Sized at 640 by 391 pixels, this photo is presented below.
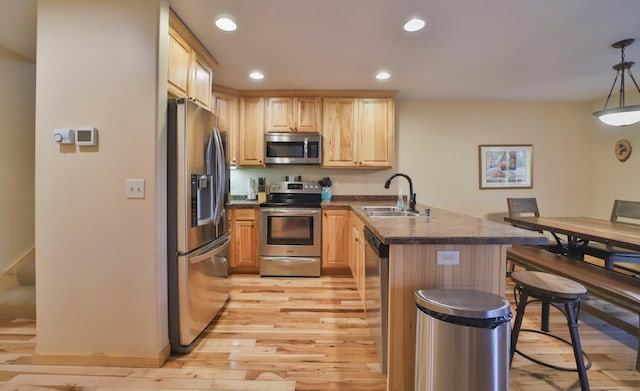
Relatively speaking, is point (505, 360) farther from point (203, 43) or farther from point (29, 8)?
point (29, 8)

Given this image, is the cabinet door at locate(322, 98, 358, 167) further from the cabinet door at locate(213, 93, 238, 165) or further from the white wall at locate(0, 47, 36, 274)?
the white wall at locate(0, 47, 36, 274)

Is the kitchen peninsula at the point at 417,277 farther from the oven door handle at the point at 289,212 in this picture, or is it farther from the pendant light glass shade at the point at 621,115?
the oven door handle at the point at 289,212

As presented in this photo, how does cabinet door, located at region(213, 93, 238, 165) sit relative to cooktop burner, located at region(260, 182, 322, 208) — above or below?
above

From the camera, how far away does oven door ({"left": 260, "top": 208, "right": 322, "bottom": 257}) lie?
353cm

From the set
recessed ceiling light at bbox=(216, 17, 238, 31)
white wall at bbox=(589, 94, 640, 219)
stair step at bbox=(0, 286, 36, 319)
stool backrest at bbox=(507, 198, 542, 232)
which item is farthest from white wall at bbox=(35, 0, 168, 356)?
white wall at bbox=(589, 94, 640, 219)

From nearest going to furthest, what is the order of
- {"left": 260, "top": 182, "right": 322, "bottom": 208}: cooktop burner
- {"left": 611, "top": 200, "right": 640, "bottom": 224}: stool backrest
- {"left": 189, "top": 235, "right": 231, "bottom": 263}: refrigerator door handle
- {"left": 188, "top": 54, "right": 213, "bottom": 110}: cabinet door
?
{"left": 189, "top": 235, "right": 231, "bottom": 263}: refrigerator door handle, {"left": 188, "top": 54, "right": 213, "bottom": 110}: cabinet door, {"left": 611, "top": 200, "right": 640, "bottom": 224}: stool backrest, {"left": 260, "top": 182, "right": 322, "bottom": 208}: cooktop burner

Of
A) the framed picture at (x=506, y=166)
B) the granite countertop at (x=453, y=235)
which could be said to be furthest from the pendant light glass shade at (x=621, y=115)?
the granite countertop at (x=453, y=235)

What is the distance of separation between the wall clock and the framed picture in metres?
1.00

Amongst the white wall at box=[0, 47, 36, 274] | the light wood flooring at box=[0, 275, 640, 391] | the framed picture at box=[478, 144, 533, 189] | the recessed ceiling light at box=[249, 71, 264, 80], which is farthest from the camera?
the framed picture at box=[478, 144, 533, 189]

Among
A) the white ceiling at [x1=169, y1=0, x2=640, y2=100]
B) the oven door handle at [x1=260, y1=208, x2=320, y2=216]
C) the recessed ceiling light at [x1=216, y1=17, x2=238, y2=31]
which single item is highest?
the white ceiling at [x1=169, y1=0, x2=640, y2=100]

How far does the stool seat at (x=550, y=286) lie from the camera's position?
1.52m

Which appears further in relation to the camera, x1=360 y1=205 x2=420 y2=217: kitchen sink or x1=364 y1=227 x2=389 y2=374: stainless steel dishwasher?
x1=360 y1=205 x2=420 y2=217: kitchen sink

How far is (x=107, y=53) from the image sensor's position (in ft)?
5.97

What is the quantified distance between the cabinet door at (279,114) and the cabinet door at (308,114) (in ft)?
0.27
